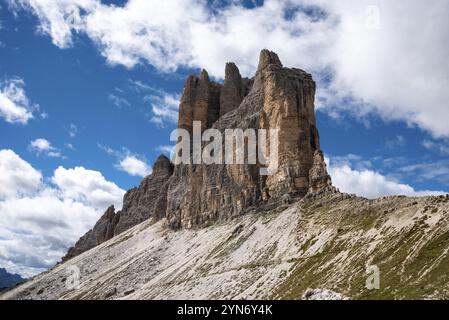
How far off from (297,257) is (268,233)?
1740 cm

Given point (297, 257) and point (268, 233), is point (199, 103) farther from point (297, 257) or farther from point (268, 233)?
point (297, 257)

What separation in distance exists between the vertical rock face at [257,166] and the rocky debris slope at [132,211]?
46.1 meters

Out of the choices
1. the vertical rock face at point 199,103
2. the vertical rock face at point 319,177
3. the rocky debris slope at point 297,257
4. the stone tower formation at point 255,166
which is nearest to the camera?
the rocky debris slope at point 297,257

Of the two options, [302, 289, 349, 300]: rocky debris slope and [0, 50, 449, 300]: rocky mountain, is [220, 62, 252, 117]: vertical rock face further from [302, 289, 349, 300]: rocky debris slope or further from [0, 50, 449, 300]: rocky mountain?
[302, 289, 349, 300]: rocky debris slope

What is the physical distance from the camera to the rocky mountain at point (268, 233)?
161ft

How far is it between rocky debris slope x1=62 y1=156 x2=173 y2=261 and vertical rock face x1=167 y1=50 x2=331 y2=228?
151 feet

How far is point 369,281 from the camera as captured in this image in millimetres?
45594

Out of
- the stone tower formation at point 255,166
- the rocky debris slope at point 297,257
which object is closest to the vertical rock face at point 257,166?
the stone tower formation at point 255,166

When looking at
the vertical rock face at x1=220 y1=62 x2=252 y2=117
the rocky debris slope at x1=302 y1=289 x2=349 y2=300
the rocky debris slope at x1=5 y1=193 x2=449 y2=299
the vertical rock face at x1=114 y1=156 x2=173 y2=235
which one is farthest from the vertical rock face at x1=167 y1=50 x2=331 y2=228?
the vertical rock face at x1=114 y1=156 x2=173 y2=235

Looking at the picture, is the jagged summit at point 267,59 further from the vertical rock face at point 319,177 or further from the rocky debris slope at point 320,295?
the rocky debris slope at point 320,295

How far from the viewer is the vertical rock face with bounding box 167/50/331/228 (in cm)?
9788

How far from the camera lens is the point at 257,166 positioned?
363 ft

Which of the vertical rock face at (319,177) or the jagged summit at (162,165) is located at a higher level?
the jagged summit at (162,165)
